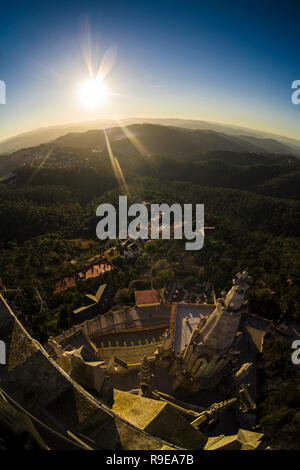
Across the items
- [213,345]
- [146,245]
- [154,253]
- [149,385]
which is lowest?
[149,385]

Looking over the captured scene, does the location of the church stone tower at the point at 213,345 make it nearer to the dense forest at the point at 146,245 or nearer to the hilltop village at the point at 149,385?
the hilltop village at the point at 149,385

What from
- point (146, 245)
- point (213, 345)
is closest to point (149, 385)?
point (213, 345)

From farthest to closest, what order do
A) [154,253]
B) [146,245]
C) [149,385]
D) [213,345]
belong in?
[146,245] < [154,253] < [149,385] < [213,345]

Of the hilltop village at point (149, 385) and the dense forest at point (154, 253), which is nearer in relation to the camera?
the hilltop village at point (149, 385)

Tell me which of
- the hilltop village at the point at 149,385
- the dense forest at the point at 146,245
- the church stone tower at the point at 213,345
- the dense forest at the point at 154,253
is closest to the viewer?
the hilltop village at the point at 149,385

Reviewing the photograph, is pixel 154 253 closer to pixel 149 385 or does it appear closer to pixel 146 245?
pixel 146 245

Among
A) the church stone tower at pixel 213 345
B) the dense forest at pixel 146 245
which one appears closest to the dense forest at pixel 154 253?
the dense forest at pixel 146 245
